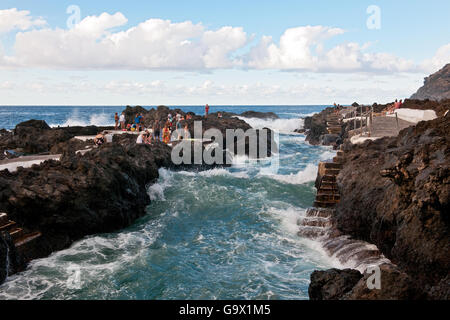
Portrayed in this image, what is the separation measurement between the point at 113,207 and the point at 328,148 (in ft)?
102

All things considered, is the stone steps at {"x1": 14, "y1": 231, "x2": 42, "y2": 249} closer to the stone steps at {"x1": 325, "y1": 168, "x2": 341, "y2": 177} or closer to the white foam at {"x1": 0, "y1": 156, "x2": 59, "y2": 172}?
the white foam at {"x1": 0, "y1": 156, "x2": 59, "y2": 172}

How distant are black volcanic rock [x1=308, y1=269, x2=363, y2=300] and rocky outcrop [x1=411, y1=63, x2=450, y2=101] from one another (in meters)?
97.8

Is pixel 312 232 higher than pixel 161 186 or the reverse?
the reverse

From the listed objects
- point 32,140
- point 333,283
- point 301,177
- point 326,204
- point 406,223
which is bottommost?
point 326,204

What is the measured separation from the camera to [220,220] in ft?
52.6

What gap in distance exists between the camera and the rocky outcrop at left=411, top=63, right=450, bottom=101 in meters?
95.8

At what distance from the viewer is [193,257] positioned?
39.3 feet

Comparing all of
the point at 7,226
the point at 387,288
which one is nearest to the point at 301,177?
the point at 7,226

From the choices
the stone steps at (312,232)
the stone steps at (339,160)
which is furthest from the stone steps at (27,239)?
the stone steps at (339,160)

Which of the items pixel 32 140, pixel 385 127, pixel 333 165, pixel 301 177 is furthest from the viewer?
pixel 32 140

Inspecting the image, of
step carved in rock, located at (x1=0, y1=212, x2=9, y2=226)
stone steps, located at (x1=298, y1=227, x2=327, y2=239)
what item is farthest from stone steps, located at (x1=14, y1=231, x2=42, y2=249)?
stone steps, located at (x1=298, y1=227, x2=327, y2=239)

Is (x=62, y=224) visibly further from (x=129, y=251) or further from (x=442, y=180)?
(x=442, y=180)

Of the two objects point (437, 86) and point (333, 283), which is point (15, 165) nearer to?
point (333, 283)

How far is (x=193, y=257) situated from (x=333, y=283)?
19.7ft
